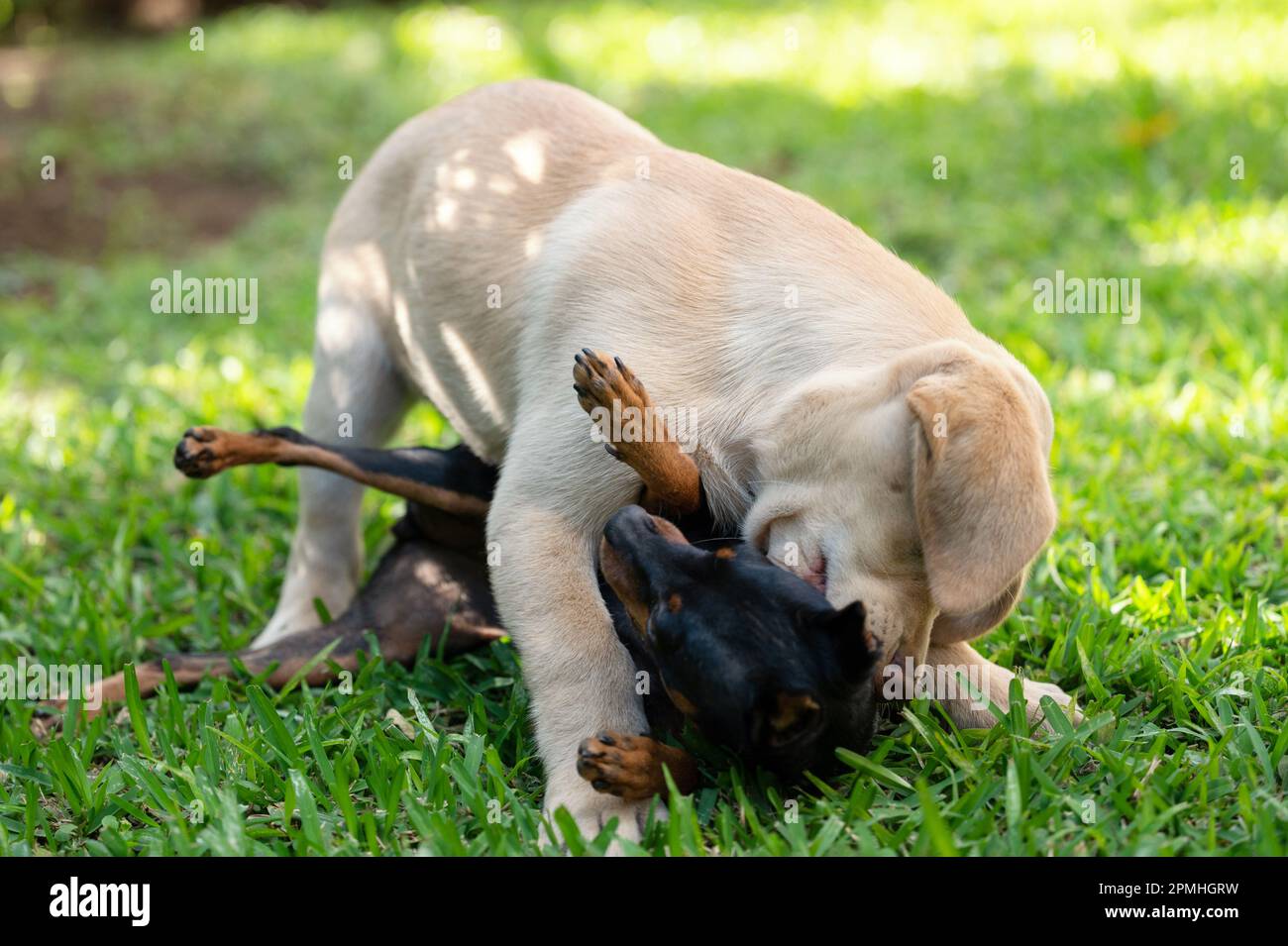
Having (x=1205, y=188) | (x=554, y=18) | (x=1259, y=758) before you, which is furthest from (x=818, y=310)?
(x=554, y=18)

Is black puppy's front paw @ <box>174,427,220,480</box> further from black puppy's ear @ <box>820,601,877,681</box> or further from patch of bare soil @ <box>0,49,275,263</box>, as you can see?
patch of bare soil @ <box>0,49,275,263</box>

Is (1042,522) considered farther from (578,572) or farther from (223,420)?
(223,420)

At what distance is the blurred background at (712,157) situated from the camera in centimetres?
459

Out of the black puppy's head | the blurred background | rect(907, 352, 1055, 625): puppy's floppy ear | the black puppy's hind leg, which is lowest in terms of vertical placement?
the black puppy's head

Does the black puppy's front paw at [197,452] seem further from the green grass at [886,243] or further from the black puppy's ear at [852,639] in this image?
the black puppy's ear at [852,639]

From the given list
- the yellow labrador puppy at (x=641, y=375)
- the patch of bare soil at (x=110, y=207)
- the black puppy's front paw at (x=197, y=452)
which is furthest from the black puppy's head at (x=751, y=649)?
the patch of bare soil at (x=110, y=207)

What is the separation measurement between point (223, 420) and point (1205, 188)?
17.5 ft

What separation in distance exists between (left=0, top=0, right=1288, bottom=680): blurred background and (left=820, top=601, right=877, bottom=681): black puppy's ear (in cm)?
115

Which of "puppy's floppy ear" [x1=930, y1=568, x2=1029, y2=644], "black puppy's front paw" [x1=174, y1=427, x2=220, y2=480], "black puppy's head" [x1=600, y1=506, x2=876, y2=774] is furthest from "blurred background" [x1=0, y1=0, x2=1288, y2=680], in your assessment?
"black puppy's head" [x1=600, y1=506, x2=876, y2=774]

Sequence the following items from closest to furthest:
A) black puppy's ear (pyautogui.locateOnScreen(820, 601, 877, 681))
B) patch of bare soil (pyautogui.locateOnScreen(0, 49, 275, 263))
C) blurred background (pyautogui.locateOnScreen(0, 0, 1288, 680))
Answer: black puppy's ear (pyautogui.locateOnScreen(820, 601, 877, 681)), blurred background (pyautogui.locateOnScreen(0, 0, 1288, 680)), patch of bare soil (pyautogui.locateOnScreen(0, 49, 275, 263))

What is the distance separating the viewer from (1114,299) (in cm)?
618

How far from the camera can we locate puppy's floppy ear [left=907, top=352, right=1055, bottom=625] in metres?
2.66
